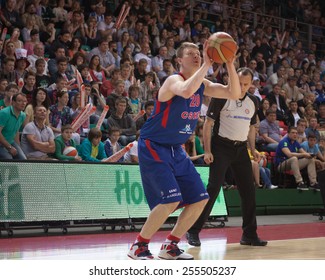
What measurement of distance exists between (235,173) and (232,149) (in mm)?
336

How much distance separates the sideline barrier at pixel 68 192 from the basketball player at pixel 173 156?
11.8 feet

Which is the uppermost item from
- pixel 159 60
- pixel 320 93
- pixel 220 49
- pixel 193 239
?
pixel 220 49

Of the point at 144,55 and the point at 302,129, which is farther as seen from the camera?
the point at 144,55

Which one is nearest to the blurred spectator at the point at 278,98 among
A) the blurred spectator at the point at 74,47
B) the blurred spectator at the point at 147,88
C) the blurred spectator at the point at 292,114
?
the blurred spectator at the point at 292,114

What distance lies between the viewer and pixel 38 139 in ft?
35.9

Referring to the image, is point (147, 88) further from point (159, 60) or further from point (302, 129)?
point (302, 129)

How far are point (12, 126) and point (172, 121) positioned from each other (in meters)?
4.96

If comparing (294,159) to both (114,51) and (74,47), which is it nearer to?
(114,51)

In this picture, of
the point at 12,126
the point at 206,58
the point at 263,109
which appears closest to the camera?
the point at 206,58

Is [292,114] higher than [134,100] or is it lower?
lower

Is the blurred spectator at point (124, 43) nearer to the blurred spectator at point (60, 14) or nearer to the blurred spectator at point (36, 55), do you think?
the blurred spectator at point (60, 14)

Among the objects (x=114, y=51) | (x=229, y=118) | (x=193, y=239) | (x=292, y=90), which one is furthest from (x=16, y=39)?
(x=292, y=90)

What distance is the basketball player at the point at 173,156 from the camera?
19.8 ft

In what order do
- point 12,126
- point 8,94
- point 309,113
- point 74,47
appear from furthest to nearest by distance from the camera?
point 309,113 → point 74,47 → point 8,94 → point 12,126
